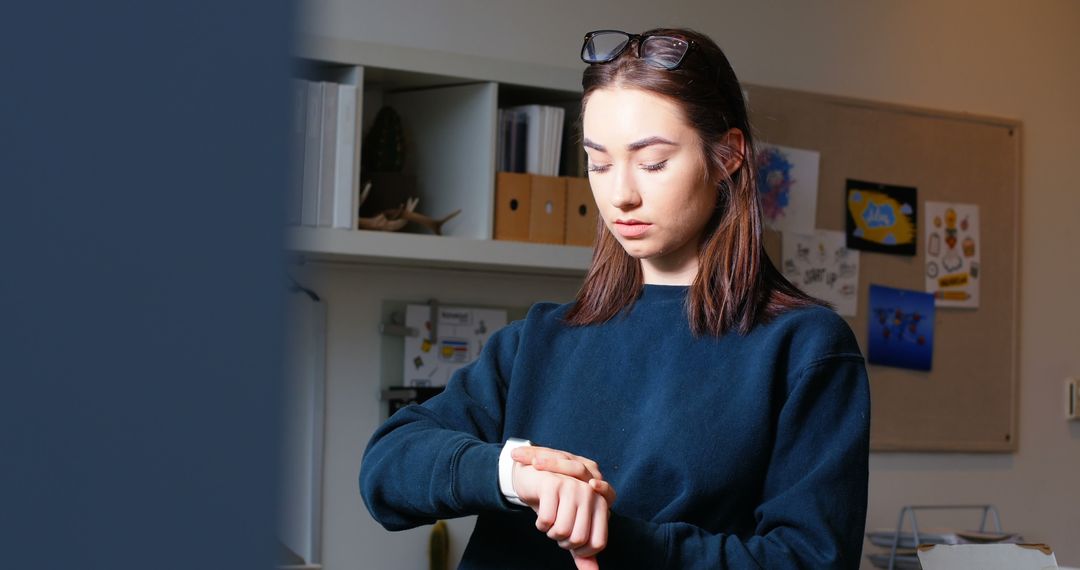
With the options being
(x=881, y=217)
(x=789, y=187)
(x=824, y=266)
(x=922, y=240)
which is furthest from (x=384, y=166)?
(x=922, y=240)

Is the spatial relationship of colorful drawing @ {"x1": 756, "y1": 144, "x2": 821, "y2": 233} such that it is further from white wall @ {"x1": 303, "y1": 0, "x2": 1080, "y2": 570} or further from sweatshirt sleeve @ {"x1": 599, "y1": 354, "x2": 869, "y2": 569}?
sweatshirt sleeve @ {"x1": 599, "y1": 354, "x2": 869, "y2": 569}

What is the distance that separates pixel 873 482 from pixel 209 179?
10.8 feet

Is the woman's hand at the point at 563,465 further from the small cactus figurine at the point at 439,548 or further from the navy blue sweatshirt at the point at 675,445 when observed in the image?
the small cactus figurine at the point at 439,548

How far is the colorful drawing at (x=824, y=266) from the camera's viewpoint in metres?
3.19

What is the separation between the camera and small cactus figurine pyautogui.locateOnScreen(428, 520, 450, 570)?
2715 mm

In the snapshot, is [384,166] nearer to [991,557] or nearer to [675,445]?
[991,557]

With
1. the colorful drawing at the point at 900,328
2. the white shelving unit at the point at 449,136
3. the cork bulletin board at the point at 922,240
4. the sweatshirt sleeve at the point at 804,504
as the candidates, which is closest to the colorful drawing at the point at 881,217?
the cork bulletin board at the point at 922,240

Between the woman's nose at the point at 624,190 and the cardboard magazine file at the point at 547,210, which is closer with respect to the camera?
the woman's nose at the point at 624,190

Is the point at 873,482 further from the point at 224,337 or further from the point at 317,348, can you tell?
the point at 224,337

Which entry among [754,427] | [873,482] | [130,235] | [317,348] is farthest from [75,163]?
[873,482]

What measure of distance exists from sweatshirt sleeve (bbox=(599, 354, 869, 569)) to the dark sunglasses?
0.96ft

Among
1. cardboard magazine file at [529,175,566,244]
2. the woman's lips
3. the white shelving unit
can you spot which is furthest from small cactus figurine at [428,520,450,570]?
the woman's lips

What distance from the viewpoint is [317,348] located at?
2.67 meters

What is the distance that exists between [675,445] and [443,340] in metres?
1.88
